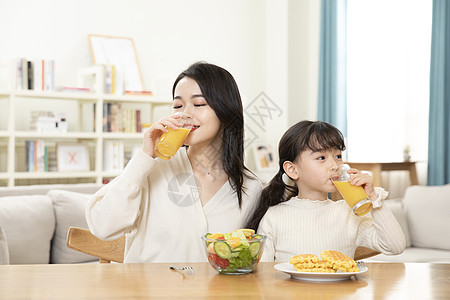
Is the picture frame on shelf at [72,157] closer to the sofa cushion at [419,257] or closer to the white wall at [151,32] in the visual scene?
the white wall at [151,32]

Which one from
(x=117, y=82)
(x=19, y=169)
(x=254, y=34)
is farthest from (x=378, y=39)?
(x=19, y=169)

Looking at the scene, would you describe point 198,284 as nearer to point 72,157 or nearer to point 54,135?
point 54,135

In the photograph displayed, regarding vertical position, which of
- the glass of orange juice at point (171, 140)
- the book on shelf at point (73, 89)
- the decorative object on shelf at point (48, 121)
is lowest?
the glass of orange juice at point (171, 140)

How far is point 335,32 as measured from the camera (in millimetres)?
5703

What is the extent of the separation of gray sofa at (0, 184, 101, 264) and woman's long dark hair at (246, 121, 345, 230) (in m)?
1.70

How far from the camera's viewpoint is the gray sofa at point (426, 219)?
376 cm

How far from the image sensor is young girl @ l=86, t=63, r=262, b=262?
159cm

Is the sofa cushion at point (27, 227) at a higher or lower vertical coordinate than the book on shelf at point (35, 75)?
lower

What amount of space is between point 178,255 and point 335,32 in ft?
14.9

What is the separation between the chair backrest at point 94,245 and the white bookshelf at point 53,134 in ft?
9.21

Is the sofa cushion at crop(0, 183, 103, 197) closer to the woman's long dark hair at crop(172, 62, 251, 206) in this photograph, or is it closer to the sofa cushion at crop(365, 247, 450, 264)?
the sofa cushion at crop(365, 247, 450, 264)

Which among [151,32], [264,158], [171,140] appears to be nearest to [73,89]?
[151,32]

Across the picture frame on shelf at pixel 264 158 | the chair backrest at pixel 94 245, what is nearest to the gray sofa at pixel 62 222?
the chair backrest at pixel 94 245

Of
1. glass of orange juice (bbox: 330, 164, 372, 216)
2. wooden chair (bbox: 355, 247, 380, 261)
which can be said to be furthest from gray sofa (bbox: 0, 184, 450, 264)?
glass of orange juice (bbox: 330, 164, 372, 216)
